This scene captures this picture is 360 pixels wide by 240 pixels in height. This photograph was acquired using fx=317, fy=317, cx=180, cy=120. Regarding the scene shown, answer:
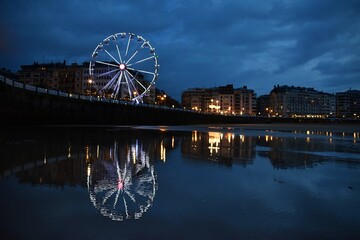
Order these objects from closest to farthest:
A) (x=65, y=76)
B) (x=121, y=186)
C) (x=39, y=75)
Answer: (x=121, y=186) → (x=65, y=76) → (x=39, y=75)

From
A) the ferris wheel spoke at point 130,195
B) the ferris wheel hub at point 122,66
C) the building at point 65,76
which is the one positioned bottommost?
the ferris wheel spoke at point 130,195

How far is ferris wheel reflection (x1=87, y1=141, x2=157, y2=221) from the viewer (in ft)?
18.2

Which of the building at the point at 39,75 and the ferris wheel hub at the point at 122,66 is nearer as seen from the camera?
the ferris wheel hub at the point at 122,66

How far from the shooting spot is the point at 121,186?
7.32 meters

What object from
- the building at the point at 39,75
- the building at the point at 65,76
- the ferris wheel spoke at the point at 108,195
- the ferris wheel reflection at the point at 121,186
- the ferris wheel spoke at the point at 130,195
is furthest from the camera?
the building at the point at 39,75

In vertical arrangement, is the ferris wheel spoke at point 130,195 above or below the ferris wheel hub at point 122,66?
below

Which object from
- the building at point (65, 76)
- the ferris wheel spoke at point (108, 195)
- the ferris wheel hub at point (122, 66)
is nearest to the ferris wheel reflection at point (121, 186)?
the ferris wheel spoke at point (108, 195)

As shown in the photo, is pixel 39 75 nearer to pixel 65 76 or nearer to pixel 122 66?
pixel 65 76

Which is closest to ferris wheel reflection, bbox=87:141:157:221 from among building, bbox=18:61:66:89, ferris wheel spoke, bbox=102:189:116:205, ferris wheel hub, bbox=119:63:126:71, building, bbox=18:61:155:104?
ferris wheel spoke, bbox=102:189:116:205

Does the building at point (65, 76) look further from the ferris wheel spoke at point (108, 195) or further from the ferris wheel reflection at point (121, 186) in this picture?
the ferris wheel spoke at point (108, 195)

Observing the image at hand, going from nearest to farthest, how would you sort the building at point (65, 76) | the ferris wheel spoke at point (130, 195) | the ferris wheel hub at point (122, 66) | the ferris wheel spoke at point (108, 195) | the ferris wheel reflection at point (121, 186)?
the ferris wheel reflection at point (121, 186)
the ferris wheel spoke at point (108, 195)
the ferris wheel spoke at point (130, 195)
the ferris wheel hub at point (122, 66)
the building at point (65, 76)

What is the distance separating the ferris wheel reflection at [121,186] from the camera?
5.54 metres

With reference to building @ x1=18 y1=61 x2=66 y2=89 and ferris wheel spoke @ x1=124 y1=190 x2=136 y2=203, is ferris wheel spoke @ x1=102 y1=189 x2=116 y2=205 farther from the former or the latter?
building @ x1=18 y1=61 x2=66 y2=89

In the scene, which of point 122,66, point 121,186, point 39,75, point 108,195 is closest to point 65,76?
point 39,75
